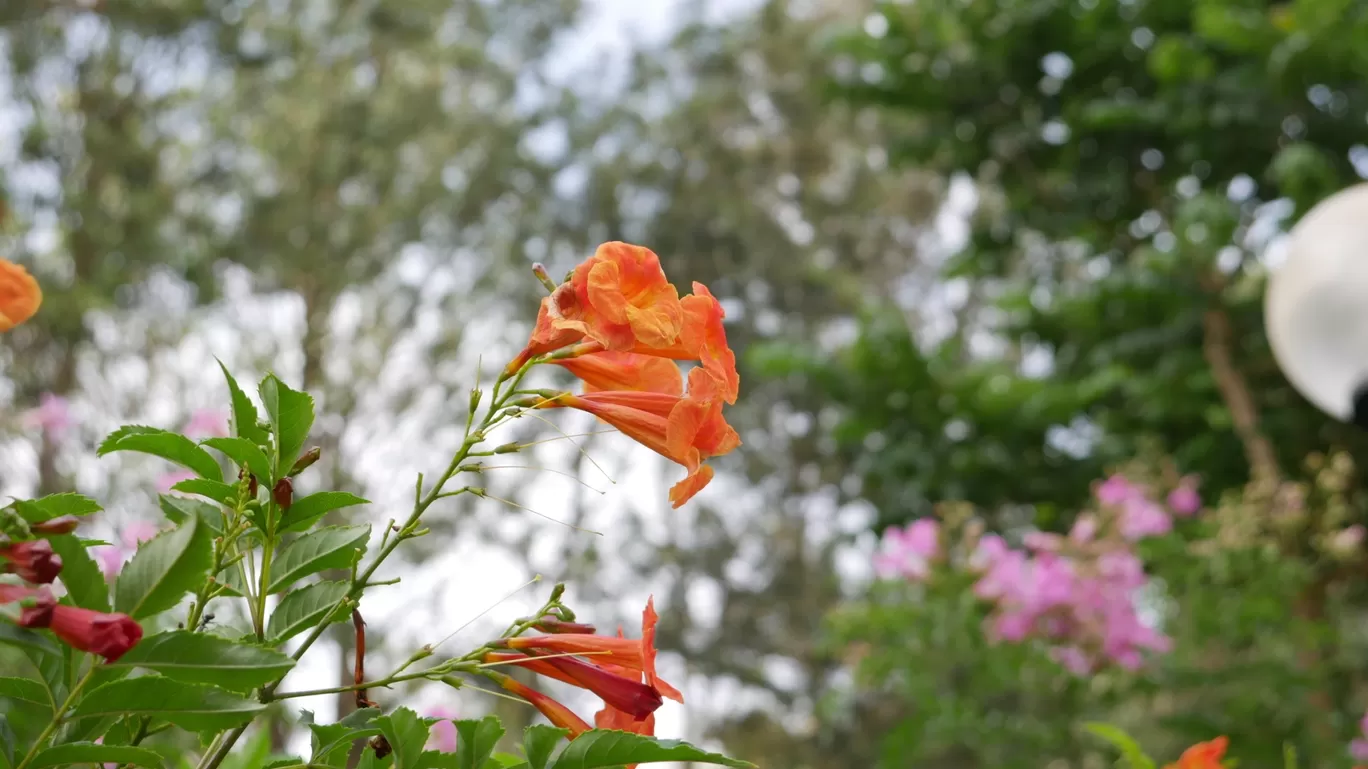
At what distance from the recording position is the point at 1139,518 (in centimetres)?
327

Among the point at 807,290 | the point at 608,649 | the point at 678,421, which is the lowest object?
the point at 608,649

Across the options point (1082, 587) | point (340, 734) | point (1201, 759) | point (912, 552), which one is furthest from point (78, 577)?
point (912, 552)

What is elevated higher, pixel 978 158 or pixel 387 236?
pixel 387 236

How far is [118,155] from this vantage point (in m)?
7.42

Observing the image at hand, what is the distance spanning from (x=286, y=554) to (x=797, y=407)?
34.9 feet

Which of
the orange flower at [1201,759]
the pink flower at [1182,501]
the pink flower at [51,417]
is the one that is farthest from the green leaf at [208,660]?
the pink flower at [51,417]

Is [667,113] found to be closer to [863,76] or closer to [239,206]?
[239,206]

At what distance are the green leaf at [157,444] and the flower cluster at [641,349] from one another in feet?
0.48

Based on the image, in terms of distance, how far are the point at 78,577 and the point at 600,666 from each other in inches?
9.9

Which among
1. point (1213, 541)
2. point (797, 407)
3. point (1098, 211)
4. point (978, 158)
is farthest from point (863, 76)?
point (797, 407)

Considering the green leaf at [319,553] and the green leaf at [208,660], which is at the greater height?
the green leaf at [319,553]

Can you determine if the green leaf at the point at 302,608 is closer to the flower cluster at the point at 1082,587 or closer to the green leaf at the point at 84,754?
the green leaf at the point at 84,754

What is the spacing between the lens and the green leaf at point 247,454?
498mm

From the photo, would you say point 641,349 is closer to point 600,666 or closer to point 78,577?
point 600,666
